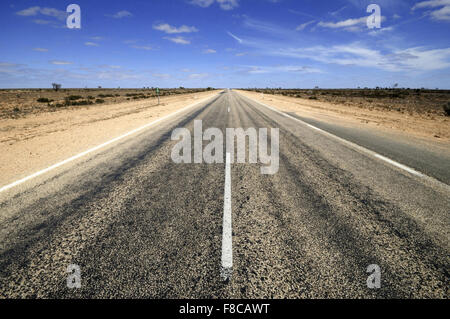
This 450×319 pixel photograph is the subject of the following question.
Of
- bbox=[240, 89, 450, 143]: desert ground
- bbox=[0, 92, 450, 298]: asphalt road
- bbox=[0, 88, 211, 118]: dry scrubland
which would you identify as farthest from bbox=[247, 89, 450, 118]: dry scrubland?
bbox=[0, 88, 211, 118]: dry scrubland

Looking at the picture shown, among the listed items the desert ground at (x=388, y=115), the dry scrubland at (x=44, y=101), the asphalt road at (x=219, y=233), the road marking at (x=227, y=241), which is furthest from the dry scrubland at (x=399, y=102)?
the dry scrubland at (x=44, y=101)

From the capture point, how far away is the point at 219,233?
2.47 m

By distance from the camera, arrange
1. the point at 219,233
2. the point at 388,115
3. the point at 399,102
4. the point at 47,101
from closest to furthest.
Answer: the point at 219,233 → the point at 388,115 → the point at 47,101 → the point at 399,102

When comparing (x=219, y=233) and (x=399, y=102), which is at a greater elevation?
(x=399, y=102)

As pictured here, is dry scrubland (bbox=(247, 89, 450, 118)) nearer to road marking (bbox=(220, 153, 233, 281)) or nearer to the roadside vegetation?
road marking (bbox=(220, 153, 233, 281))

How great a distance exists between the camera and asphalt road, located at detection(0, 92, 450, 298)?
1.86 metres

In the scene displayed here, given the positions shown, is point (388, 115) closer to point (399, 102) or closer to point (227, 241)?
point (227, 241)

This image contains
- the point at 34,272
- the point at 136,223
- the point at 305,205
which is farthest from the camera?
the point at 305,205

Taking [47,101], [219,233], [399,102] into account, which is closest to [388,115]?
[219,233]

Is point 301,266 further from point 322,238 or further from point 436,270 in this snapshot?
point 436,270

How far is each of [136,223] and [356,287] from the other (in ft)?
7.87

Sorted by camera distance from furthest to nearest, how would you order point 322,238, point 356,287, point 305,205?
point 305,205 → point 322,238 → point 356,287

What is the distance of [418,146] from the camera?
663cm
